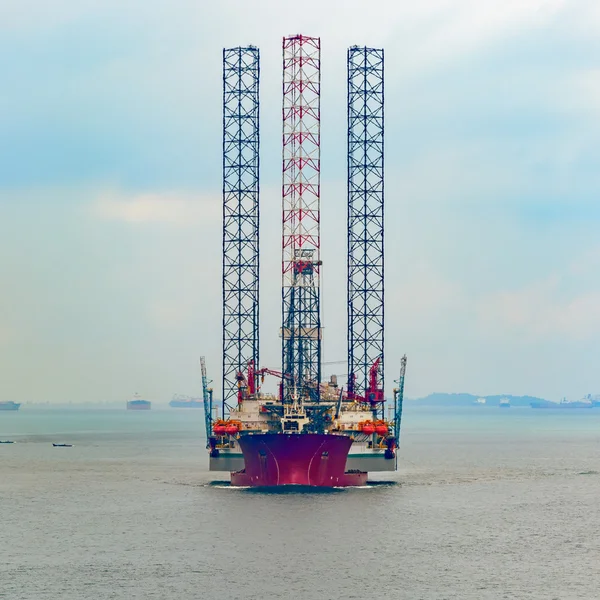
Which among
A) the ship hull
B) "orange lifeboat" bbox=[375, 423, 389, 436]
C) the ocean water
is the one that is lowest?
the ocean water

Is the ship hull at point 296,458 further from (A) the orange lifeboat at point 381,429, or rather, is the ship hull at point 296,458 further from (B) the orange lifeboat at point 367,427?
(A) the orange lifeboat at point 381,429

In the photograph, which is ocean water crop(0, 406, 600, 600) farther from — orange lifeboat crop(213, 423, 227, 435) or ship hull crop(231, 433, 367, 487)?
orange lifeboat crop(213, 423, 227, 435)

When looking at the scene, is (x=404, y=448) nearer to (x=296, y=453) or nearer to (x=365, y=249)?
(x=365, y=249)

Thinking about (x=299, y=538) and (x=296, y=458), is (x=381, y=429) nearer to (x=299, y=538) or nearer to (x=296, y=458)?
(x=296, y=458)

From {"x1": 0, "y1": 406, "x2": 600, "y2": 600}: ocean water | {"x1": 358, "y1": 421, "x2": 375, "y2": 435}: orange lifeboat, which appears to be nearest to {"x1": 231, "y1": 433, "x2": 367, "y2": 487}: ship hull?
{"x1": 0, "y1": 406, "x2": 600, "y2": 600}: ocean water

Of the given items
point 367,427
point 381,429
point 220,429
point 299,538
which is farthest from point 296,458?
point 299,538

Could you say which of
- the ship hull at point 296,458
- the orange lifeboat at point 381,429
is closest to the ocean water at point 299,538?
the ship hull at point 296,458

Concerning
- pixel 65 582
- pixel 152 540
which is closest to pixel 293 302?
pixel 152 540
